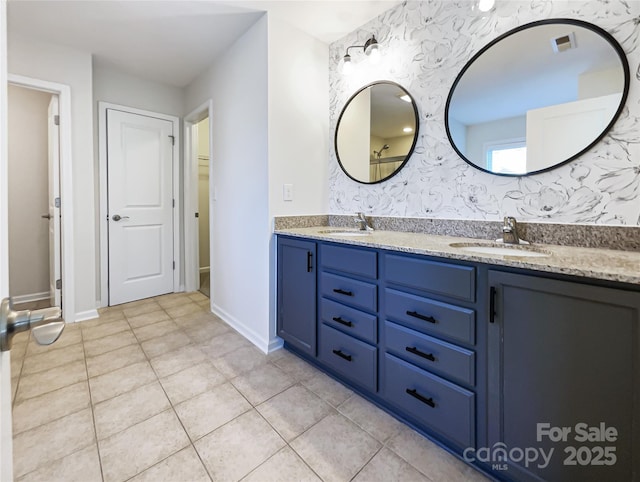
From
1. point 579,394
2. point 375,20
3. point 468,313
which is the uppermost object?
point 375,20

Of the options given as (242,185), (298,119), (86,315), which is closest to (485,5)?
(298,119)

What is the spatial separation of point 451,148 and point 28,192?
4.08 m

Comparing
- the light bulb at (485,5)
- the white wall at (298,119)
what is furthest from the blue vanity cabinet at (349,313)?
the light bulb at (485,5)

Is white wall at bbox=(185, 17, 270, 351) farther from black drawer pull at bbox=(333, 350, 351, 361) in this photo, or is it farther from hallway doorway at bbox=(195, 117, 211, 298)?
hallway doorway at bbox=(195, 117, 211, 298)

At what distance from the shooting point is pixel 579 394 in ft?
3.01

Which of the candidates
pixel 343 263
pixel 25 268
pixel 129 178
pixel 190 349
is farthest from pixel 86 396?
pixel 25 268

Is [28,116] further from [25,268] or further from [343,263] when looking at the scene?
Result: [343,263]

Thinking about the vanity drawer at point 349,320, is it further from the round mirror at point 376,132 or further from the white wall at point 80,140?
the white wall at point 80,140

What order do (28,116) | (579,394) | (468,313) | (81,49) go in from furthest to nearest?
(28,116) → (81,49) → (468,313) → (579,394)

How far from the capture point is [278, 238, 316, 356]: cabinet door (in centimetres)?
189

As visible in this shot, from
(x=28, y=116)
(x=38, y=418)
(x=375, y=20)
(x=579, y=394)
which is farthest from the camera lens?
(x=28, y=116)

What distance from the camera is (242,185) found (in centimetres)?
240

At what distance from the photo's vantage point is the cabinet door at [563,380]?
2.78 feet

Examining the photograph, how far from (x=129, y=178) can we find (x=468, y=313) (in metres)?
3.37
